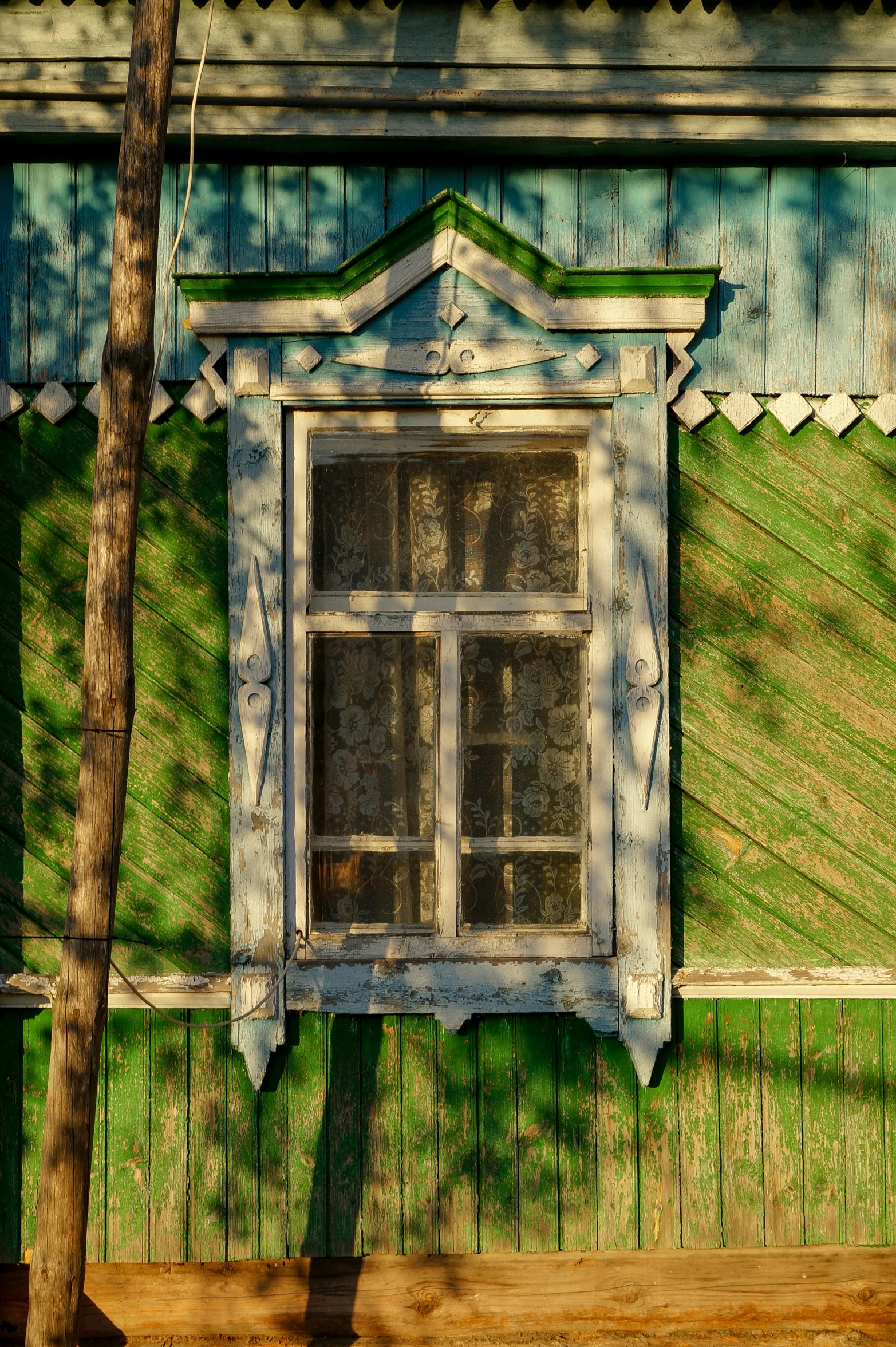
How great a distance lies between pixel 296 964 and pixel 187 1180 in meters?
0.74

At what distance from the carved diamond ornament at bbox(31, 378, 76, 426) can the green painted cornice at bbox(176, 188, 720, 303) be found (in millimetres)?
473

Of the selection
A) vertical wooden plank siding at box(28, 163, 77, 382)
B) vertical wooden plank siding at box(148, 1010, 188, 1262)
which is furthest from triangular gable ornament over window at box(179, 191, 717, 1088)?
vertical wooden plank siding at box(28, 163, 77, 382)

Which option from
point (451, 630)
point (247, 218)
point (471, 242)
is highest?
point (247, 218)

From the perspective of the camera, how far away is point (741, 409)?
2971 mm

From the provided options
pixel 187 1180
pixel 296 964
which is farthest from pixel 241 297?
pixel 187 1180

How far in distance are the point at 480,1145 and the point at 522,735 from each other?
1.22 m

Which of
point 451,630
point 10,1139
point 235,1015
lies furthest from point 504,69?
point 10,1139

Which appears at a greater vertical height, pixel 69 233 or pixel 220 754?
pixel 69 233

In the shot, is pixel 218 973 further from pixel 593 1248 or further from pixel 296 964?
pixel 593 1248

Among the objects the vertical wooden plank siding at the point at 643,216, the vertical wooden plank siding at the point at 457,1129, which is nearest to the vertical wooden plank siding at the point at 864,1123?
the vertical wooden plank siding at the point at 457,1129

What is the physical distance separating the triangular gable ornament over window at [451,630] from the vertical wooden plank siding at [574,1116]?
0.33ft

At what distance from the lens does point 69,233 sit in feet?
9.86

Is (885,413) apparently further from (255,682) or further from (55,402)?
(55,402)

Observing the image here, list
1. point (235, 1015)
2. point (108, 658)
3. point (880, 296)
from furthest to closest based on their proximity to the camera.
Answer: point (880, 296) → point (235, 1015) → point (108, 658)
